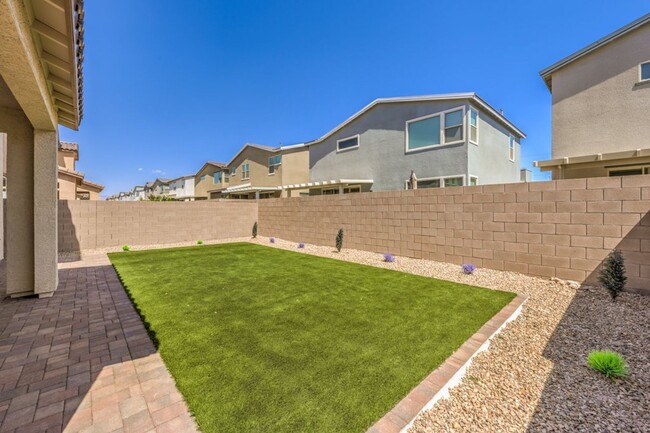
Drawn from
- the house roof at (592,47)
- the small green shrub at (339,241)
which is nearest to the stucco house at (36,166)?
the small green shrub at (339,241)

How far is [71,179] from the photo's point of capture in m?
18.4

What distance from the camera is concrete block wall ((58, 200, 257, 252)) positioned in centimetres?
1186

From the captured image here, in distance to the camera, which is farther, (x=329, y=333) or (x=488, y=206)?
(x=488, y=206)

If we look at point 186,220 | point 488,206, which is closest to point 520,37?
point 488,206

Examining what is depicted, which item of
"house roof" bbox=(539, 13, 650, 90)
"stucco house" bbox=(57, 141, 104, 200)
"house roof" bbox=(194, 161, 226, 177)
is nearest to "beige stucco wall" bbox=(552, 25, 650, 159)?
"house roof" bbox=(539, 13, 650, 90)

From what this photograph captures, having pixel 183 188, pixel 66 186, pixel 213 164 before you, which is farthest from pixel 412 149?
pixel 183 188

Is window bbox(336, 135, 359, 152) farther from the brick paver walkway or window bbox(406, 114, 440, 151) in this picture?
the brick paver walkway

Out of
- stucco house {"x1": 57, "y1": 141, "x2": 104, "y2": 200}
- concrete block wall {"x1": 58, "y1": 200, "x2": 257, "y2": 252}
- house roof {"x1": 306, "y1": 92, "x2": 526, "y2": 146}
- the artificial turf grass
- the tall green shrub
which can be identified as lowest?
the artificial turf grass

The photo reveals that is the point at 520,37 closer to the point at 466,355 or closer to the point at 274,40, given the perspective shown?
the point at 274,40

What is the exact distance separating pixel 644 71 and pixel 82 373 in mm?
17088

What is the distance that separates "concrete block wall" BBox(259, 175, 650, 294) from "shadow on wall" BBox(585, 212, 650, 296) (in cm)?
1

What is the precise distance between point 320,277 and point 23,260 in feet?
21.1

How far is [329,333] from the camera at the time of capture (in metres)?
4.26

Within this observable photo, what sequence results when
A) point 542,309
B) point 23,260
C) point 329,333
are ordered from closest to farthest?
point 329,333 < point 542,309 < point 23,260
